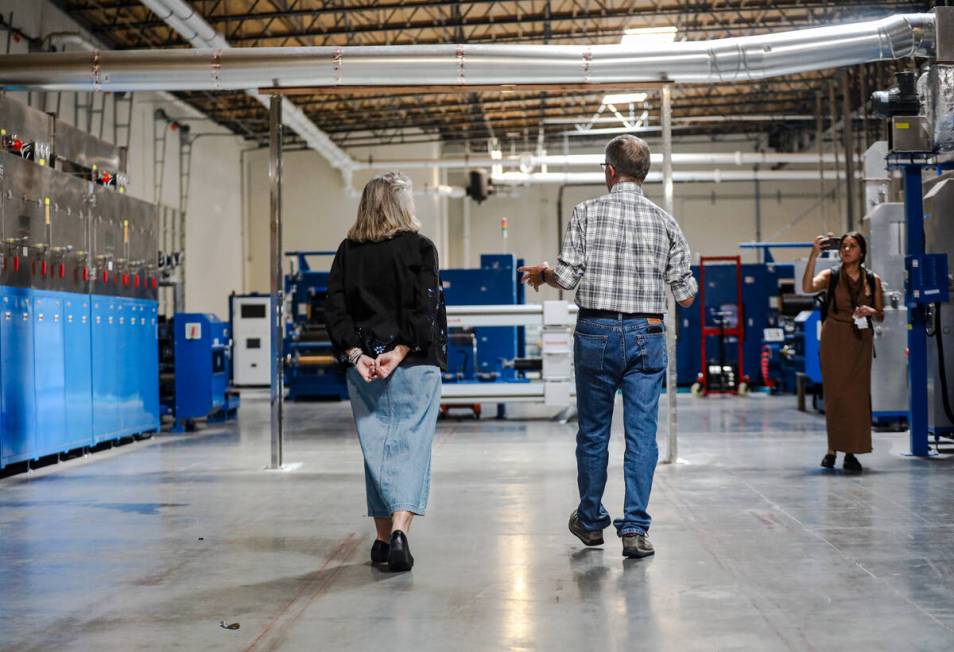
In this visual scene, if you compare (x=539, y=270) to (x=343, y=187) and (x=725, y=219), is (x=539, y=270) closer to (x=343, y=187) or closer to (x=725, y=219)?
(x=343, y=187)

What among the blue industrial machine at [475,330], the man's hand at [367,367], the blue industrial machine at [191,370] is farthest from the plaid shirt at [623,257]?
the blue industrial machine at [475,330]

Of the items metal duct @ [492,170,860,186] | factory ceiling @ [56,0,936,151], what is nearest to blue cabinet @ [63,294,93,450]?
factory ceiling @ [56,0,936,151]

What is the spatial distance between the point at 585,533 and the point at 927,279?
4.57 meters

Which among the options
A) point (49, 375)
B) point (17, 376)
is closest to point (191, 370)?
point (49, 375)

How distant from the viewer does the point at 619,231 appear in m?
4.15

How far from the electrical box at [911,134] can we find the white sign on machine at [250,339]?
1391 cm

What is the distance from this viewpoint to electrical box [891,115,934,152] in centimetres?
744

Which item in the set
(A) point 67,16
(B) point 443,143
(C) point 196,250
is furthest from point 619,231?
(B) point 443,143

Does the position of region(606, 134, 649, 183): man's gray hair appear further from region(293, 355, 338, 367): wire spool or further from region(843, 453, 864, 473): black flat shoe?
region(293, 355, 338, 367): wire spool

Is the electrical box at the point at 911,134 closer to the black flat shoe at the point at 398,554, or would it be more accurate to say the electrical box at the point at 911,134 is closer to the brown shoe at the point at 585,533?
the brown shoe at the point at 585,533

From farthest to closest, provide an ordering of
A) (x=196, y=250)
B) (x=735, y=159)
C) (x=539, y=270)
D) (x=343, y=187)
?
1. (x=343, y=187)
2. (x=735, y=159)
3. (x=196, y=250)
4. (x=539, y=270)

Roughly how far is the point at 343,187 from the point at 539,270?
64.1 feet

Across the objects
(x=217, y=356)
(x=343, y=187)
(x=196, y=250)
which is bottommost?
(x=217, y=356)

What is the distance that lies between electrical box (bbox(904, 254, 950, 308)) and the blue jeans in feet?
14.0
